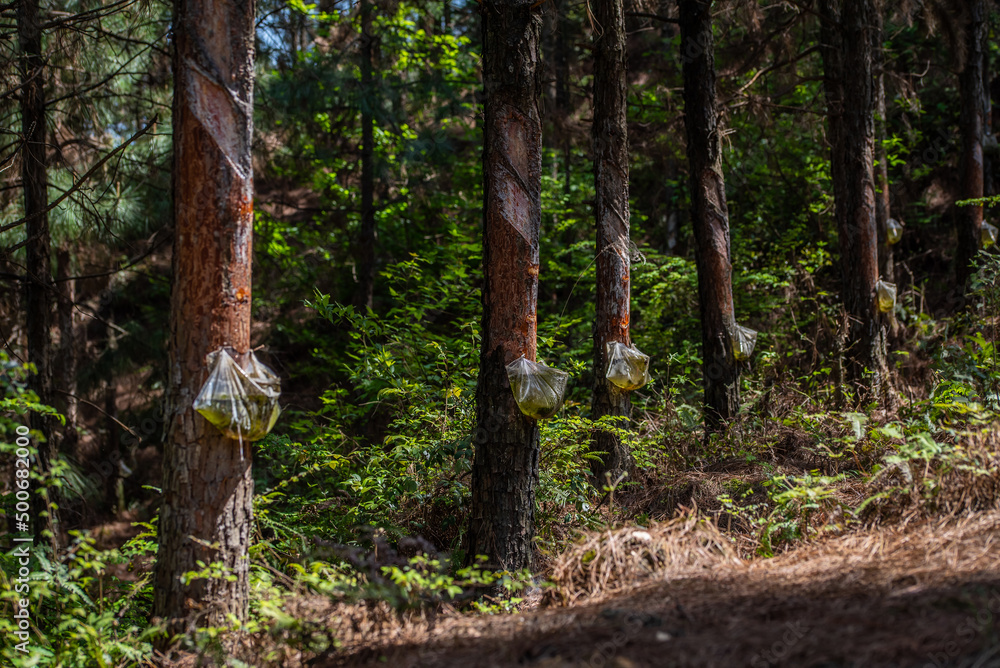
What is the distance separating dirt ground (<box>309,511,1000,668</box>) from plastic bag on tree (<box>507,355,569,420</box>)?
43.1 inches

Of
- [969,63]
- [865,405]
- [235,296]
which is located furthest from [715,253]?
[969,63]

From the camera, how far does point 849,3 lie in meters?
7.27

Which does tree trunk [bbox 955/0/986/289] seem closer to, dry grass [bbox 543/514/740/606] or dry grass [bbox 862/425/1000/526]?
dry grass [bbox 862/425/1000/526]

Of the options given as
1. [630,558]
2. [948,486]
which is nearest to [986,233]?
[948,486]

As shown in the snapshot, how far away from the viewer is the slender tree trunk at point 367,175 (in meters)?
10.6

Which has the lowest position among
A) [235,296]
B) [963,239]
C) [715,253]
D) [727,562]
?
[727,562]

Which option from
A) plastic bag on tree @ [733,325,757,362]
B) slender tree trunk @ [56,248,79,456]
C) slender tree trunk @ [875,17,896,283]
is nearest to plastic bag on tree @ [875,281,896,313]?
plastic bag on tree @ [733,325,757,362]

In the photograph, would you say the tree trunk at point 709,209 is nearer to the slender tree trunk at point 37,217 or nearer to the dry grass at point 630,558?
the dry grass at point 630,558

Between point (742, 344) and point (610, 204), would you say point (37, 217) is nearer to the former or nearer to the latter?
point (610, 204)

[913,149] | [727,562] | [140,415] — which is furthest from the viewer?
[913,149]

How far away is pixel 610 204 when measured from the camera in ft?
20.0

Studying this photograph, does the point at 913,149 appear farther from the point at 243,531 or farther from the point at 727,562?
the point at 243,531

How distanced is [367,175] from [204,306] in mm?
8168

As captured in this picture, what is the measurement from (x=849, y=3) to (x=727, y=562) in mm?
6777
